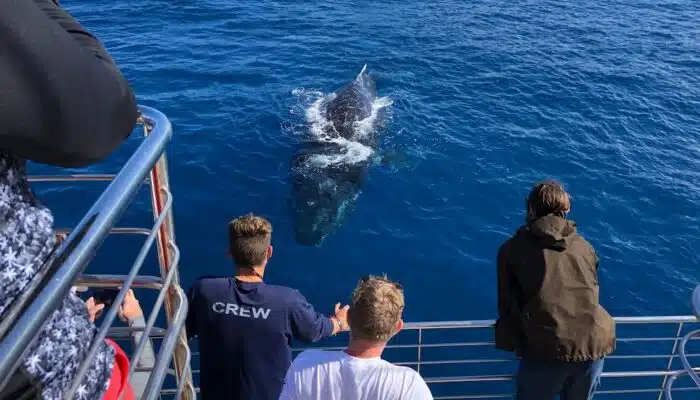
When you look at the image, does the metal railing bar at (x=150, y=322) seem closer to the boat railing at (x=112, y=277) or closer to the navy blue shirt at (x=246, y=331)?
the boat railing at (x=112, y=277)

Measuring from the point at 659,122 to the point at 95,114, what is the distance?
16439mm

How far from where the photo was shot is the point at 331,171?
40.5 ft

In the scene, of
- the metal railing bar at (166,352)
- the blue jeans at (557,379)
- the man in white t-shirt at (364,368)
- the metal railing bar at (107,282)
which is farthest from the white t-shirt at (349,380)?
the blue jeans at (557,379)

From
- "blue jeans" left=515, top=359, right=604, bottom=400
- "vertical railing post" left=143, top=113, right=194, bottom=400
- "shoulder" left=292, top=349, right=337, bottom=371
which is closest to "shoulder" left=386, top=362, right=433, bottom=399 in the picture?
"shoulder" left=292, top=349, right=337, bottom=371

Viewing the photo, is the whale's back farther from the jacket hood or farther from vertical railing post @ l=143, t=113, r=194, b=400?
vertical railing post @ l=143, t=113, r=194, b=400

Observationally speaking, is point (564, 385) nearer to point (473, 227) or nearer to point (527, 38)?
point (473, 227)

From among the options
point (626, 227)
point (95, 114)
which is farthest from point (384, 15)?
point (95, 114)

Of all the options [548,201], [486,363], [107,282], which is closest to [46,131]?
[107,282]

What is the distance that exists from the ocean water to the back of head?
5.16 m

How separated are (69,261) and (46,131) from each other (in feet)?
1.82

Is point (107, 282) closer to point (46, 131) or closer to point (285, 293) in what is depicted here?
point (285, 293)

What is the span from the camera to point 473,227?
38.2 feet

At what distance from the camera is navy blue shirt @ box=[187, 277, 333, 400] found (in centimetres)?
388

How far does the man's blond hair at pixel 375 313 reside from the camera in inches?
120
